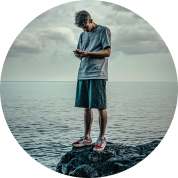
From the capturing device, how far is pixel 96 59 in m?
3.30

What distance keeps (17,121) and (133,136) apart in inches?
88.6

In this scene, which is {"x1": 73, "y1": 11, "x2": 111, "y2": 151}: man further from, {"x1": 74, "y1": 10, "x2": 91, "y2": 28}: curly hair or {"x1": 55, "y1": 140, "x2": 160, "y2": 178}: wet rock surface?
{"x1": 55, "y1": 140, "x2": 160, "y2": 178}: wet rock surface

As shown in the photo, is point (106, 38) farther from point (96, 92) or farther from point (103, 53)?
point (96, 92)

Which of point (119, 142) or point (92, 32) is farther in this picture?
point (119, 142)

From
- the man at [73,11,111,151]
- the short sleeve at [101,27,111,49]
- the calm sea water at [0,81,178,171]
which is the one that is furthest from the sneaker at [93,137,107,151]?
the short sleeve at [101,27,111,49]

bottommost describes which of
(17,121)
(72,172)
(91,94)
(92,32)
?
(72,172)

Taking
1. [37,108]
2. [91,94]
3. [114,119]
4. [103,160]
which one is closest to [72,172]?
[103,160]

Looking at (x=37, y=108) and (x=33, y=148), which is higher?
(x=37, y=108)

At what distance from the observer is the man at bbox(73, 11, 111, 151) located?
3244 mm

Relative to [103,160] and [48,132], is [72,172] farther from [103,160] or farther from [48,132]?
[48,132]

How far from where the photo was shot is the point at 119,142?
3.98 meters

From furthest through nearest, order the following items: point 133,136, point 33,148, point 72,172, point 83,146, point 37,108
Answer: point 37,108, point 133,136, point 33,148, point 83,146, point 72,172

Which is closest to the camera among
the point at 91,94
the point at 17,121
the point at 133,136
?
the point at 91,94

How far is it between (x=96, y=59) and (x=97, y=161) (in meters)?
1.31
